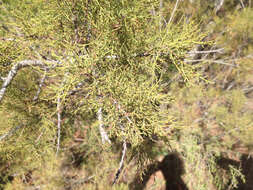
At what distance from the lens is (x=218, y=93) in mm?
3744

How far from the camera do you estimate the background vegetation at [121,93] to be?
109 centimetres

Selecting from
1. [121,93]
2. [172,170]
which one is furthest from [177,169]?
[121,93]

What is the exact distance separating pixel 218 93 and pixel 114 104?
3599mm

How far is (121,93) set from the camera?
3.66 ft

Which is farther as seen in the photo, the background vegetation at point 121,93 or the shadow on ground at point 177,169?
the shadow on ground at point 177,169

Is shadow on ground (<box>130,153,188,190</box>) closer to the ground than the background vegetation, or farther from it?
closer to the ground

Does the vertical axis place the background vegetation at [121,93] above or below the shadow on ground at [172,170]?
above

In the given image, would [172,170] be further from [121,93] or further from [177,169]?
[121,93]

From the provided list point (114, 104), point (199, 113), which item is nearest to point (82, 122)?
point (114, 104)

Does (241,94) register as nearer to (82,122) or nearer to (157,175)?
(157,175)

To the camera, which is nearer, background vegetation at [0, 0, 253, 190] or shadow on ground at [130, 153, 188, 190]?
background vegetation at [0, 0, 253, 190]

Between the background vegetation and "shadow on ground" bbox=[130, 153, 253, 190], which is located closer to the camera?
the background vegetation

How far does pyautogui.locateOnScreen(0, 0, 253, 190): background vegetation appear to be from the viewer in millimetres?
1089

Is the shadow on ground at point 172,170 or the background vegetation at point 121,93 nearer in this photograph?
the background vegetation at point 121,93
